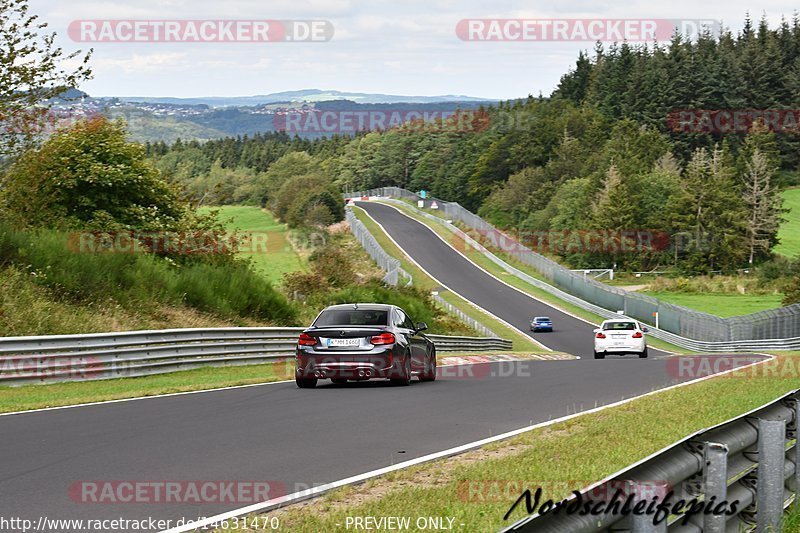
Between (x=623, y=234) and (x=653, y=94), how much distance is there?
53399 mm

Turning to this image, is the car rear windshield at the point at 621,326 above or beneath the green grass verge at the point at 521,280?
above

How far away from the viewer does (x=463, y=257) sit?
97.1 m

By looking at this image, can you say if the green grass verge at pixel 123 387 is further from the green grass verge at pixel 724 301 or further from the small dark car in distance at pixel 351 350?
the green grass verge at pixel 724 301

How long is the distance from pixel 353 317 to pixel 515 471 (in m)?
10.1

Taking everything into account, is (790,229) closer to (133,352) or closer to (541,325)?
(541,325)

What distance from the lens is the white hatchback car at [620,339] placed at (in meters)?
40.1

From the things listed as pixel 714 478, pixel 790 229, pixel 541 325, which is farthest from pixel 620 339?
pixel 790 229

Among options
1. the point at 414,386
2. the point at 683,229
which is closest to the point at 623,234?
the point at 683,229

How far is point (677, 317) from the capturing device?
207ft

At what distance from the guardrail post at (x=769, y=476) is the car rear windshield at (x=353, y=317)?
1271 centimetres

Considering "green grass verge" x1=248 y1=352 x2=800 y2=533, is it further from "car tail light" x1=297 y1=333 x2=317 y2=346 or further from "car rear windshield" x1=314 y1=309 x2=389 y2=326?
"car tail light" x1=297 y1=333 x2=317 y2=346

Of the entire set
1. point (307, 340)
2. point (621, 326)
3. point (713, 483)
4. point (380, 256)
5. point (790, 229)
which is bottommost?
point (790, 229)

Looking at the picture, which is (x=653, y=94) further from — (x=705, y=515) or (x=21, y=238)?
(x=705, y=515)

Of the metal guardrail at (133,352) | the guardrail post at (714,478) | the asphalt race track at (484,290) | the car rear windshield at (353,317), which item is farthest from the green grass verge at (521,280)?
the guardrail post at (714,478)
